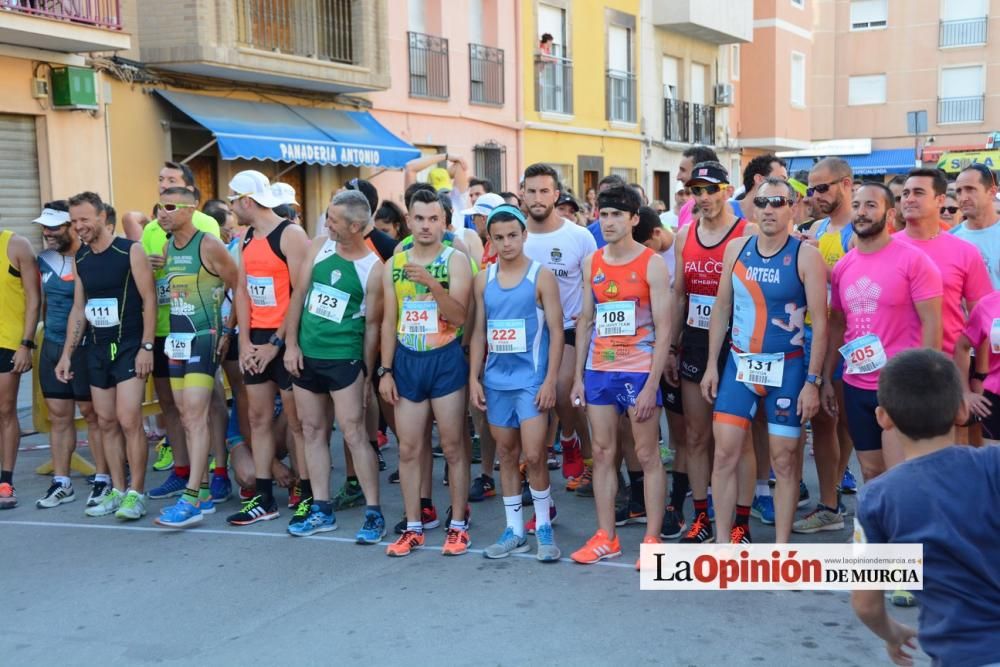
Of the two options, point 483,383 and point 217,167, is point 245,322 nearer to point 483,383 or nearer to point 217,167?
A: point 483,383

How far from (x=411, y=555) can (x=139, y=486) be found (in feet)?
6.97

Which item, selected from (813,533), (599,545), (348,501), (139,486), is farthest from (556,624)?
(139,486)

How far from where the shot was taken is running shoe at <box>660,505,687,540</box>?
6.00 m

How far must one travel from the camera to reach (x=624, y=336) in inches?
220

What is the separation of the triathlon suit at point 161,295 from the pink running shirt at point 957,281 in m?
4.43

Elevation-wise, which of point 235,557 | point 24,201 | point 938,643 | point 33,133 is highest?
point 33,133

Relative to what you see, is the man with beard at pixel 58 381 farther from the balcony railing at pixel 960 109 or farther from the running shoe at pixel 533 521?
the balcony railing at pixel 960 109

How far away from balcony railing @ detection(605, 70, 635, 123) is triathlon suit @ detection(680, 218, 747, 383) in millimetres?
20786

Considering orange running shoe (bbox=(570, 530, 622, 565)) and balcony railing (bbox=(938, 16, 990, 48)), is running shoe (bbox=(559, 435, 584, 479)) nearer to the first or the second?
orange running shoe (bbox=(570, 530, 622, 565))

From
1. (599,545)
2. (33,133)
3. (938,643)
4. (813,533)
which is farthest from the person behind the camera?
(33,133)

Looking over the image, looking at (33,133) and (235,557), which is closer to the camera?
(235,557)

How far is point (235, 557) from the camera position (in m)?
5.88

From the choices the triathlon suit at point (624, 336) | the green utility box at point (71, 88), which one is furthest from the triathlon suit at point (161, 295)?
the green utility box at point (71, 88)

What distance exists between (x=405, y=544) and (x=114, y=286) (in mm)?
2566
